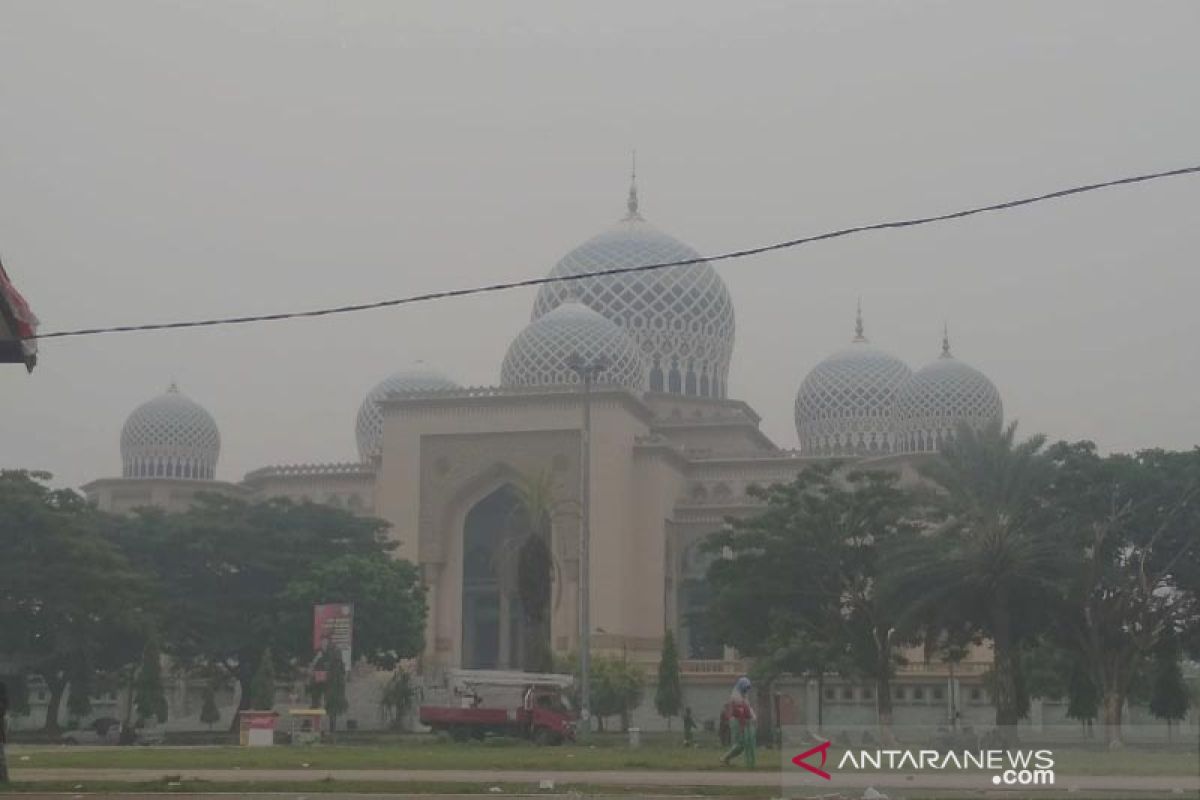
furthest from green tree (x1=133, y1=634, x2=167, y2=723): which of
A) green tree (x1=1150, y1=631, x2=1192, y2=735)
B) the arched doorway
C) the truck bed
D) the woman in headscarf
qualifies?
the woman in headscarf

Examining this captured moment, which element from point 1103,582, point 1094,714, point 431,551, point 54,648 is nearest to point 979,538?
point 1103,582

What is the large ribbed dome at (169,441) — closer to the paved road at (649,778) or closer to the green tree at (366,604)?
the green tree at (366,604)

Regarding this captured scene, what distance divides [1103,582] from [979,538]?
4057 millimetres

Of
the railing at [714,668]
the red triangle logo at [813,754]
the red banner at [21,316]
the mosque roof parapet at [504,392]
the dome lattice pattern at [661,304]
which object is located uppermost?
the dome lattice pattern at [661,304]

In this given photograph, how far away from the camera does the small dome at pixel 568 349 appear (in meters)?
52.1

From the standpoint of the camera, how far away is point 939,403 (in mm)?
57812

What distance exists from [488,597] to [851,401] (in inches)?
642

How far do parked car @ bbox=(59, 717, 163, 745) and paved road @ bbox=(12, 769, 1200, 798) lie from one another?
1557 centimetres

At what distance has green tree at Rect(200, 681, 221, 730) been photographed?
41281 millimetres

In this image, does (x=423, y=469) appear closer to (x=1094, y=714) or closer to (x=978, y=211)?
(x=1094, y=714)

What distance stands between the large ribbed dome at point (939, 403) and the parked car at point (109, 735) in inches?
1145

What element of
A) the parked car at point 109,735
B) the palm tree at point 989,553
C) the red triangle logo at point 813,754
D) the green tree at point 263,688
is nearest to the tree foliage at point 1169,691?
the palm tree at point 989,553

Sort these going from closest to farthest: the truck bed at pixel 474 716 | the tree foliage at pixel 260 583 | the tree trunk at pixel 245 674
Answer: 1. the truck bed at pixel 474 716
2. the tree foliage at pixel 260 583
3. the tree trunk at pixel 245 674

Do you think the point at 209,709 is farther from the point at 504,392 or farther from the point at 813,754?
the point at 813,754
